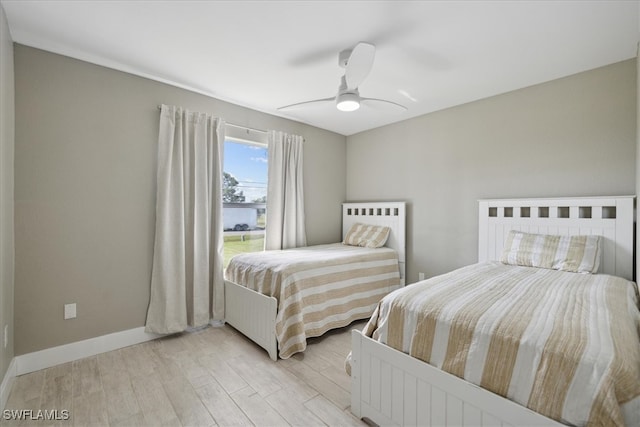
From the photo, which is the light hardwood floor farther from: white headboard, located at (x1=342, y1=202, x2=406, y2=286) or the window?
white headboard, located at (x1=342, y1=202, x2=406, y2=286)

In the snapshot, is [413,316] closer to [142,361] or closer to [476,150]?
[142,361]

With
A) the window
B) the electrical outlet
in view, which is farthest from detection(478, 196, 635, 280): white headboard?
the electrical outlet

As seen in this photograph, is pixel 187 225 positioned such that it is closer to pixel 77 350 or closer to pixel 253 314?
pixel 253 314

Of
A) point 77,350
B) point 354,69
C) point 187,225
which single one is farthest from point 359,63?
point 77,350

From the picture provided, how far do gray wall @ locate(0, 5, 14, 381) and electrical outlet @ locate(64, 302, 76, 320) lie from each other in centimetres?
28

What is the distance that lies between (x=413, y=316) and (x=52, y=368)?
258 cm

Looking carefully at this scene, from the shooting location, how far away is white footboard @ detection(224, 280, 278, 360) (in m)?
2.27

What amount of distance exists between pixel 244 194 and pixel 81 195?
1.51 metres

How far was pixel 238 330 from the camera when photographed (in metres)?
2.77

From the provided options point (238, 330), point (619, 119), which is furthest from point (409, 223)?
point (238, 330)

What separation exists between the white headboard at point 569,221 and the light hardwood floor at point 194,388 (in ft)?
5.96

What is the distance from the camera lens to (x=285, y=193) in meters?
3.60

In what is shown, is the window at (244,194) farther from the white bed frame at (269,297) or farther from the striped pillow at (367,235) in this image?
the striped pillow at (367,235)

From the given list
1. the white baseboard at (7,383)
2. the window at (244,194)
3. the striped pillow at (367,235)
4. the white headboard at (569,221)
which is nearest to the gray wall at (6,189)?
the white baseboard at (7,383)
